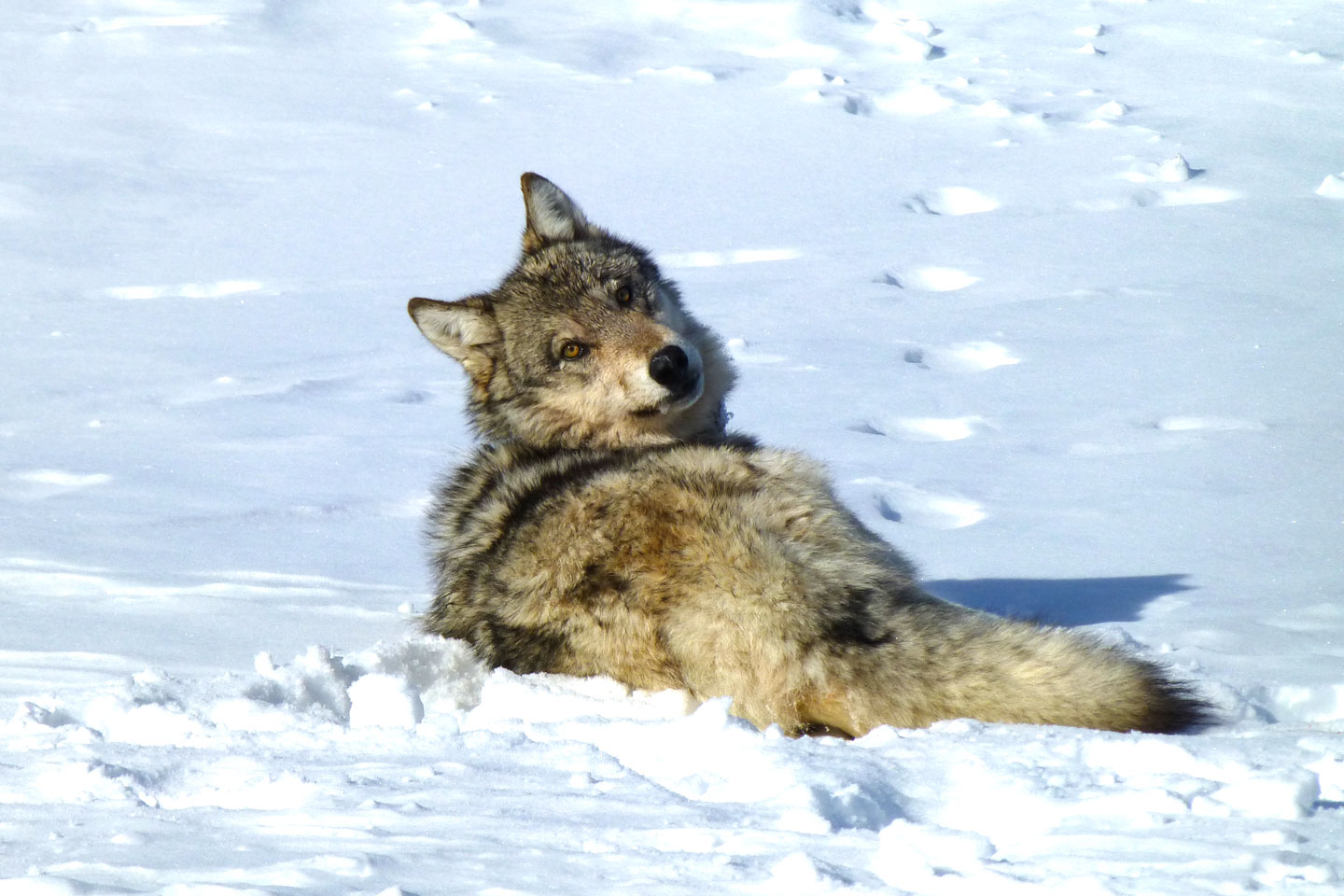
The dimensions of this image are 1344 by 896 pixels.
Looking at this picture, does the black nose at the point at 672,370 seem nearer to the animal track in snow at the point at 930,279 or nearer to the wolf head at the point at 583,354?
the wolf head at the point at 583,354

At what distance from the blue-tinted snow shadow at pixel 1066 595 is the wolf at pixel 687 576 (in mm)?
956

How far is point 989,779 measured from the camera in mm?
2566

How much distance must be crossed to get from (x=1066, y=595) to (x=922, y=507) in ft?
3.32

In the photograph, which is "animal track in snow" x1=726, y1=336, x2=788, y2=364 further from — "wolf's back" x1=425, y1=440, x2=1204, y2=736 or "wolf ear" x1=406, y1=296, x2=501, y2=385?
"wolf's back" x1=425, y1=440, x2=1204, y2=736

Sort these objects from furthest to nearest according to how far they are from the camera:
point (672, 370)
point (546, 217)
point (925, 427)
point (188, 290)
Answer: point (188, 290) → point (925, 427) → point (546, 217) → point (672, 370)

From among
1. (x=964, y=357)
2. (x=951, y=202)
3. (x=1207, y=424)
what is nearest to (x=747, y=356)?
(x=964, y=357)

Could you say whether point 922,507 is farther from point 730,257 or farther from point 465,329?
point 730,257

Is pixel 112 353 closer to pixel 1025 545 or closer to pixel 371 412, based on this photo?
pixel 371 412

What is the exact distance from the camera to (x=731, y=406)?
24.2 feet

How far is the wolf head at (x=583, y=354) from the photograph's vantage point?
459 cm

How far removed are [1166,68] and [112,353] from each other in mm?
10642

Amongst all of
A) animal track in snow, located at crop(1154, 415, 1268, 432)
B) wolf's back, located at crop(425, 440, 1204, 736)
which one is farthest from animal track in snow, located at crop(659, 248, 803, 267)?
wolf's back, located at crop(425, 440, 1204, 736)

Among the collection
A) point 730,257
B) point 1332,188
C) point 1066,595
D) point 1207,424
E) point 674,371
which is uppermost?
point 1332,188

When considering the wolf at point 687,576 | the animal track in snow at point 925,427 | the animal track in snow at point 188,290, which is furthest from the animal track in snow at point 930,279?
the wolf at point 687,576
